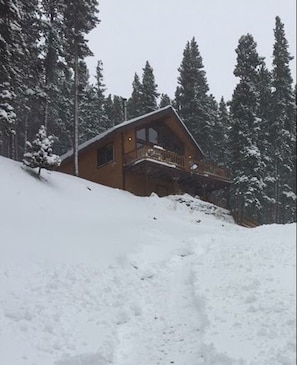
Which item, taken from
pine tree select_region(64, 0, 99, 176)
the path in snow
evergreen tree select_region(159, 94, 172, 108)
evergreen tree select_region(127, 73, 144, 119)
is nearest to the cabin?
pine tree select_region(64, 0, 99, 176)

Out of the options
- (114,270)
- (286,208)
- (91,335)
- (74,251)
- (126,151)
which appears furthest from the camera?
(286,208)

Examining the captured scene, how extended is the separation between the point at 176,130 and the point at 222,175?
201 inches

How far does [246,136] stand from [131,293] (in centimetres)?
2455

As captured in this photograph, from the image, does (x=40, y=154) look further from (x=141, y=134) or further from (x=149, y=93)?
(x=149, y=93)

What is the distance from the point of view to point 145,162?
28.3 meters

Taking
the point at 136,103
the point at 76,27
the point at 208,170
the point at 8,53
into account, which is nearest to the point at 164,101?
the point at 136,103

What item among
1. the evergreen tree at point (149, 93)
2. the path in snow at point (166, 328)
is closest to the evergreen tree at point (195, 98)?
the evergreen tree at point (149, 93)

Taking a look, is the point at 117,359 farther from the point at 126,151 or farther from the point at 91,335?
the point at 126,151

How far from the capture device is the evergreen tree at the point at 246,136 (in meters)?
32.2

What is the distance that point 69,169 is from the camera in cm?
3331

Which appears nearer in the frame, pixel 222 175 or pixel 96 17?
pixel 96 17

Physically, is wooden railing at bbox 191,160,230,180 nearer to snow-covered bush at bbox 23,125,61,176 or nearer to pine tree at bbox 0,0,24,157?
snow-covered bush at bbox 23,125,61,176

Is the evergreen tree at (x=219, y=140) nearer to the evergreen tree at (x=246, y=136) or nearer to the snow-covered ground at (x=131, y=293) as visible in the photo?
the evergreen tree at (x=246, y=136)

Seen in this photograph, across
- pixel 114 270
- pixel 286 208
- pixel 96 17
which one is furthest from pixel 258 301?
pixel 286 208
